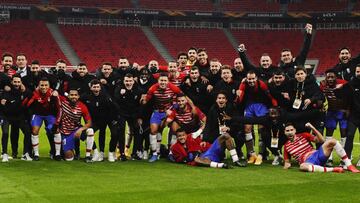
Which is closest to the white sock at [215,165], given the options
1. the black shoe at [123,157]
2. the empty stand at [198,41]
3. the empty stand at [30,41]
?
the black shoe at [123,157]

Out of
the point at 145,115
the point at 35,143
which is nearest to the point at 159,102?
the point at 145,115

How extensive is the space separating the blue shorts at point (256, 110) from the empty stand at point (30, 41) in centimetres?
3107

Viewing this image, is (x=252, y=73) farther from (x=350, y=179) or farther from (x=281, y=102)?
(x=350, y=179)

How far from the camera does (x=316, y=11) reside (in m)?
45.4

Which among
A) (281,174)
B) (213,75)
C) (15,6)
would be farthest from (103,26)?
(281,174)

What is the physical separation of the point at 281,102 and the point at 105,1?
35501mm

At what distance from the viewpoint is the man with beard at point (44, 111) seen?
1089cm

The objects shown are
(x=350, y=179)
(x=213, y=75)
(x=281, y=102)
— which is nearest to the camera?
(x=350, y=179)

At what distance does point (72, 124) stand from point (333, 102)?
18.2 ft

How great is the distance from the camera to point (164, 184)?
8242mm

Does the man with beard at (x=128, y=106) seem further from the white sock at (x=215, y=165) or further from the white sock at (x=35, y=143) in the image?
the white sock at (x=215, y=165)

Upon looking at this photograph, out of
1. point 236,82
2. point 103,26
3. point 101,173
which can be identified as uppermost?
point 103,26

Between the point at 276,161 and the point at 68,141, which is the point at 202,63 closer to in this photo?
the point at 276,161

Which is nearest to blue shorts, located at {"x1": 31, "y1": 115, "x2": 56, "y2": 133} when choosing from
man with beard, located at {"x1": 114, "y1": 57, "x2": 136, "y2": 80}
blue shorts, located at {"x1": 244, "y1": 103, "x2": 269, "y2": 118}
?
man with beard, located at {"x1": 114, "y1": 57, "x2": 136, "y2": 80}
